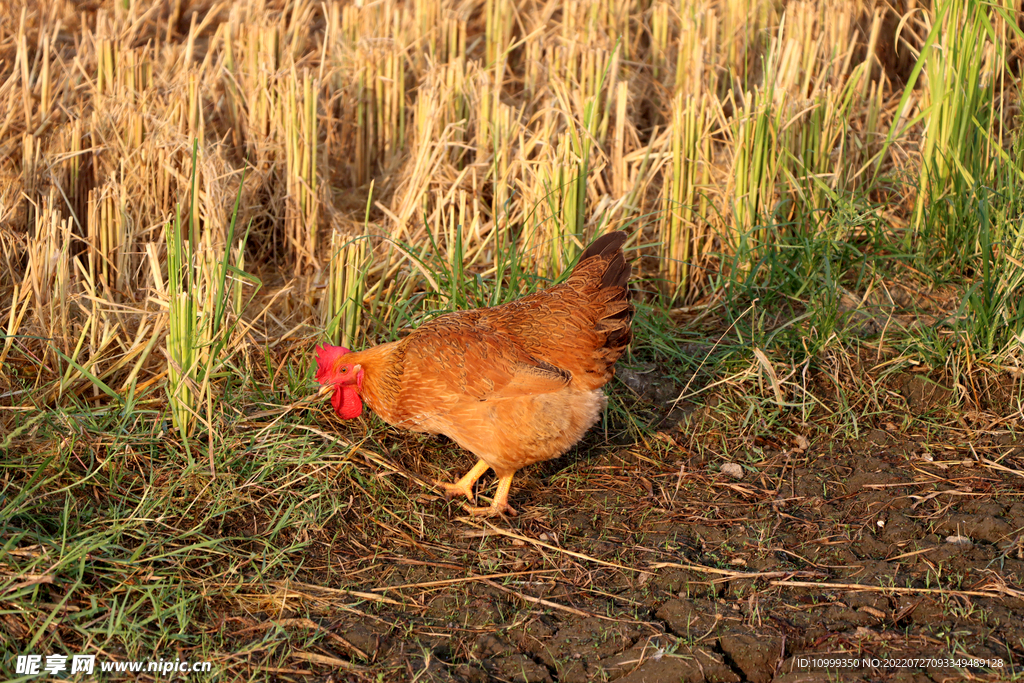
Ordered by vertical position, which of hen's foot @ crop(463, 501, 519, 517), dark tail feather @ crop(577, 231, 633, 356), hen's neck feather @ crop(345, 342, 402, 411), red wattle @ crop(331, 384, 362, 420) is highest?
dark tail feather @ crop(577, 231, 633, 356)

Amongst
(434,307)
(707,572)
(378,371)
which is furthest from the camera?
Result: (434,307)

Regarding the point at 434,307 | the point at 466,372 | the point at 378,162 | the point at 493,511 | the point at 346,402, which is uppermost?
the point at 378,162

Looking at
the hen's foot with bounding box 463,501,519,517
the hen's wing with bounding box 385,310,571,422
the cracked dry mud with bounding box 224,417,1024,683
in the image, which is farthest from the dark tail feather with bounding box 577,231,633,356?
the hen's foot with bounding box 463,501,519,517

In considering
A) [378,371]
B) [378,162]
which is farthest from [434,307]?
[378,162]

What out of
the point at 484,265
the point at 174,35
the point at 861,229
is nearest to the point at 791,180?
the point at 861,229

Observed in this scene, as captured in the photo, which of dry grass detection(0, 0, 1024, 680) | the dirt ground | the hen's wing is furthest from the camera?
the hen's wing

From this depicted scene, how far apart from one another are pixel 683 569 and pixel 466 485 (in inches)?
35.4

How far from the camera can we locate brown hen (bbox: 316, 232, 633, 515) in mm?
3201

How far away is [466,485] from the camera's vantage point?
3.37 metres

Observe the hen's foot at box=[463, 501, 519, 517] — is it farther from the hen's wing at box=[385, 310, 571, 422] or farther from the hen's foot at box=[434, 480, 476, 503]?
the hen's wing at box=[385, 310, 571, 422]

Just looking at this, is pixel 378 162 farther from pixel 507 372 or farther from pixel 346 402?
pixel 507 372

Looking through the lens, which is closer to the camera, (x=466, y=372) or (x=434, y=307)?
(x=466, y=372)

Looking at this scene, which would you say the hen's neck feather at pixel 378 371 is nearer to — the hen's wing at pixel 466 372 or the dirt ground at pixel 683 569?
the hen's wing at pixel 466 372

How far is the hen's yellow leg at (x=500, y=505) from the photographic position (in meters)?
3.26
